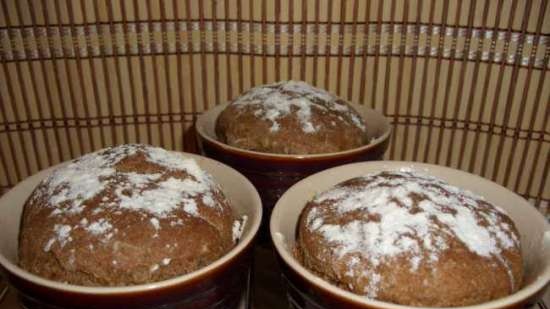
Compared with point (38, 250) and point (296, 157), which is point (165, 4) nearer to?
point (296, 157)

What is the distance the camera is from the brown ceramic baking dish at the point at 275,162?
87 centimetres

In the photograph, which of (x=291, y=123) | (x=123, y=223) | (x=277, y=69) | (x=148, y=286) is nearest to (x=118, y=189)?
(x=123, y=223)

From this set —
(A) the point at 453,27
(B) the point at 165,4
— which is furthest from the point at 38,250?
(A) the point at 453,27

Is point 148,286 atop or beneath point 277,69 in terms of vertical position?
beneath

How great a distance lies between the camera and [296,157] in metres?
0.86

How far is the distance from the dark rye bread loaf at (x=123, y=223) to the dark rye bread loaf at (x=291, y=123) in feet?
0.57

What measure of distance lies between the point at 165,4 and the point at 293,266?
0.69 metres

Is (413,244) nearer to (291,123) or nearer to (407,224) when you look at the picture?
(407,224)

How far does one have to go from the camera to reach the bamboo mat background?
1.07 meters

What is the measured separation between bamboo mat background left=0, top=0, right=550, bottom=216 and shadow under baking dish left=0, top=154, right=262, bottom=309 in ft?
1.27

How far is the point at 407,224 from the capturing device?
68cm

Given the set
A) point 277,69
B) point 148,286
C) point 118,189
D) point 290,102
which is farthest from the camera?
point 277,69

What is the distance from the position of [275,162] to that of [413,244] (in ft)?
0.99

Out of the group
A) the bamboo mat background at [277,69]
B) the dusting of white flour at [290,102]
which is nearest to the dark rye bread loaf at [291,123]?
the dusting of white flour at [290,102]
